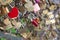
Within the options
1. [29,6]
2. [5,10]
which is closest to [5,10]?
[5,10]

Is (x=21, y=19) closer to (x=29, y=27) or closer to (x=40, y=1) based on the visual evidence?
(x=29, y=27)

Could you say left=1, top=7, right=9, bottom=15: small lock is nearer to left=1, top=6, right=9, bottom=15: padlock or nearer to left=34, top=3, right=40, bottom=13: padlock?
left=1, top=6, right=9, bottom=15: padlock

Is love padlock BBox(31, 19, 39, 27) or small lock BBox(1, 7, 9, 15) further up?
small lock BBox(1, 7, 9, 15)

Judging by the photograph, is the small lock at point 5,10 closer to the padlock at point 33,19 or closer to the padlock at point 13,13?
the padlock at point 13,13

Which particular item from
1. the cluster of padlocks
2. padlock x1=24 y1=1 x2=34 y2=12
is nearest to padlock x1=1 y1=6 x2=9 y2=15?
the cluster of padlocks

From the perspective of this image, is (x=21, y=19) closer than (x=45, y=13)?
Yes

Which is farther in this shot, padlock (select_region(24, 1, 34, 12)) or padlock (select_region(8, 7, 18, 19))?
padlock (select_region(24, 1, 34, 12))

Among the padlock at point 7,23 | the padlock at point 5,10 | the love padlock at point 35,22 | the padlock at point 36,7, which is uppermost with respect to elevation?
the padlock at point 5,10

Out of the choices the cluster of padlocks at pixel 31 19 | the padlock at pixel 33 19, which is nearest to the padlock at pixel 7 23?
the cluster of padlocks at pixel 31 19

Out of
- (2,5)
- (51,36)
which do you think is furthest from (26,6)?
(51,36)
